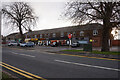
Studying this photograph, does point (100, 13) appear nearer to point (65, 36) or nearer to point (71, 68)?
point (71, 68)

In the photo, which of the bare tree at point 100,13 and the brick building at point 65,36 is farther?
the brick building at point 65,36

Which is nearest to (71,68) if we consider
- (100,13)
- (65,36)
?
(100,13)

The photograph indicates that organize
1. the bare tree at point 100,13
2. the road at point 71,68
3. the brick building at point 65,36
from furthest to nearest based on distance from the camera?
the brick building at point 65,36
the bare tree at point 100,13
the road at point 71,68

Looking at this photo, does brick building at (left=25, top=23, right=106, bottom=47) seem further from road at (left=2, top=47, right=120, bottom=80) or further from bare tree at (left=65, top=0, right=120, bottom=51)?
road at (left=2, top=47, right=120, bottom=80)

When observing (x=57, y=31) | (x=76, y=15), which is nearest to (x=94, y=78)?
(x=76, y=15)

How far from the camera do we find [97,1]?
40.0 ft

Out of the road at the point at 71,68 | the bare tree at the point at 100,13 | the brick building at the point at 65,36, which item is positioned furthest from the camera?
the brick building at the point at 65,36

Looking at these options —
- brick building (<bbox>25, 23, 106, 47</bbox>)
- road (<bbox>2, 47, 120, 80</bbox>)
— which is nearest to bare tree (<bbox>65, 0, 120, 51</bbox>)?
road (<bbox>2, 47, 120, 80</bbox>)

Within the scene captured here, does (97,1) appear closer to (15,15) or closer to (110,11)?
(110,11)

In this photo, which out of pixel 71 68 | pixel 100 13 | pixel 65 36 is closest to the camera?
pixel 71 68

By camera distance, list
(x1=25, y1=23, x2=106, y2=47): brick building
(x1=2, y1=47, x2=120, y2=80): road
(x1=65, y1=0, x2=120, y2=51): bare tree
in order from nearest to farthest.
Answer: (x1=2, y1=47, x2=120, y2=80): road < (x1=65, y1=0, x2=120, y2=51): bare tree < (x1=25, y1=23, x2=106, y2=47): brick building

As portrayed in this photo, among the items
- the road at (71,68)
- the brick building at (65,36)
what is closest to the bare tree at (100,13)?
the road at (71,68)

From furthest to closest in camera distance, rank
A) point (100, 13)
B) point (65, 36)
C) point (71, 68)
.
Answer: point (65, 36) < point (100, 13) < point (71, 68)

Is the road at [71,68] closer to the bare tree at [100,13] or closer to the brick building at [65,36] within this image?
the bare tree at [100,13]
